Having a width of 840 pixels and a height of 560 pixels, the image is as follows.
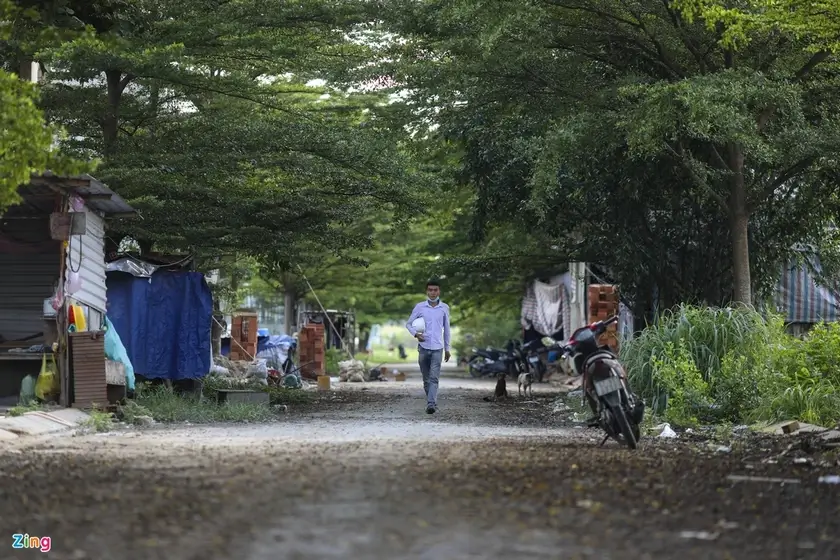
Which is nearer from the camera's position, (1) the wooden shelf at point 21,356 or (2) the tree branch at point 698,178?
(1) the wooden shelf at point 21,356

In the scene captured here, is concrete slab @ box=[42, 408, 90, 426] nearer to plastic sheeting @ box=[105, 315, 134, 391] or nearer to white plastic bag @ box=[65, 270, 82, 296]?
plastic sheeting @ box=[105, 315, 134, 391]

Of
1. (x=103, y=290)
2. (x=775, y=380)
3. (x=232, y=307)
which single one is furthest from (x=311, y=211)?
(x=232, y=307)

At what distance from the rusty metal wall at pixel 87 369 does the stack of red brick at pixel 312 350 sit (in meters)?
17.1

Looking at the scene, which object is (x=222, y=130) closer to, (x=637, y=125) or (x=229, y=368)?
(x=637, y=125)

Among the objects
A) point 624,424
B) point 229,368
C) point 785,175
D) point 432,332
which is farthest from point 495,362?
point 624,424

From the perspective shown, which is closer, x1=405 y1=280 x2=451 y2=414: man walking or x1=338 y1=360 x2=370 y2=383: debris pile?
x1=405 y1=280 x2=451 y2=414: man walking

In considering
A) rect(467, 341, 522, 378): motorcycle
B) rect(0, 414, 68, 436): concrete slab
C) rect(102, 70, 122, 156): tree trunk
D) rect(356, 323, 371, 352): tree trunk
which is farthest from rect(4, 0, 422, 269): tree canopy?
rect(356, 323, 371, 352): tree trunk

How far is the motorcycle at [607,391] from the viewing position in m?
11.0

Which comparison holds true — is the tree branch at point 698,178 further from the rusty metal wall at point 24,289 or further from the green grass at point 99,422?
the rusty metal wall at point 24,289

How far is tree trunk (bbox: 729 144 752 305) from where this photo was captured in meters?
18.8

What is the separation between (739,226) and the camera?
19.1m

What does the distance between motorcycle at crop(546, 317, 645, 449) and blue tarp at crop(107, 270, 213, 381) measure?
916 centimetres

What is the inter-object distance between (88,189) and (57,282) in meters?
2.33

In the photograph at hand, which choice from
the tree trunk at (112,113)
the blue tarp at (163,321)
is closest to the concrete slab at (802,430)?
the blue tarp at (163,321)
